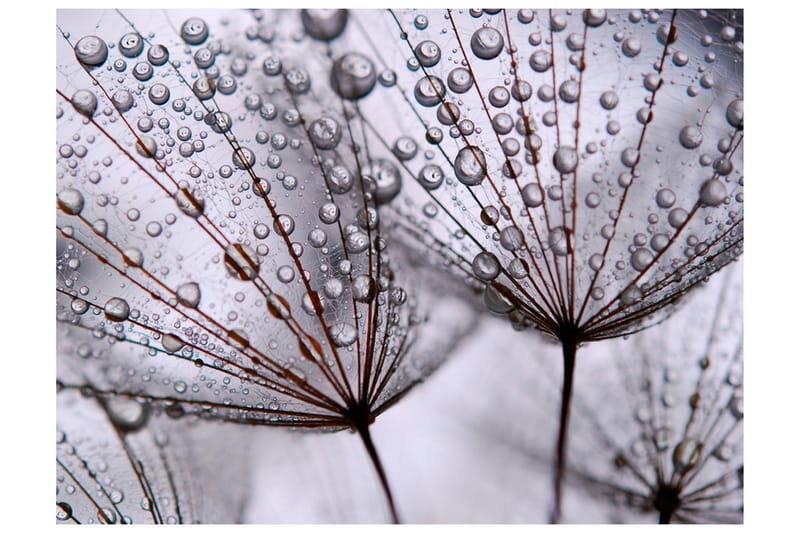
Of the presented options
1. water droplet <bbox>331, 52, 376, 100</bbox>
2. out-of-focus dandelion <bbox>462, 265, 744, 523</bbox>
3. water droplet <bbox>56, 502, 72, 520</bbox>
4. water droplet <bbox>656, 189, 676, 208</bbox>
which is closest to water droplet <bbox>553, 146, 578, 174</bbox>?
water droplet <bbox>656, 189, 676, 208</bbox>

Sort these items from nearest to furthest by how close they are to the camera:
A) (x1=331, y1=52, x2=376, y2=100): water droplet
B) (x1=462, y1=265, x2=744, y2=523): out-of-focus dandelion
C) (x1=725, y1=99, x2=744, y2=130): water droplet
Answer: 1. (x1=331, y1=52, x2=376, y2=100): water droplet
2. (x1=725, y1=99, x2=744, y2=130): water droplet
3. (x1=462, y1=265, x2=744, y2=523): out-of-focus dandelion

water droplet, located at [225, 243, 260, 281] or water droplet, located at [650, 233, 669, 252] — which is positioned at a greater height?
water droplet, located at [650, 233, 669, 252]

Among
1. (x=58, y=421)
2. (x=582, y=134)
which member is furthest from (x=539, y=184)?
(x=58, y=421)

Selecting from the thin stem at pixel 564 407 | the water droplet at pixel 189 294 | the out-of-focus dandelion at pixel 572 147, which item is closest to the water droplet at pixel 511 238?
the out-of-focus dandelion at pixel 572 147

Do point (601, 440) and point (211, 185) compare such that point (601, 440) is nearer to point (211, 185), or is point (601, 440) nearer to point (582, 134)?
point (582, 134)

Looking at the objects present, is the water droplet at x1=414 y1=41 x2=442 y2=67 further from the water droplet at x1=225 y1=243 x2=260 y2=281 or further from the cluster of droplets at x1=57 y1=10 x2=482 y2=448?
the water droplet at x1=225 y1=243 x2=260 y2=281

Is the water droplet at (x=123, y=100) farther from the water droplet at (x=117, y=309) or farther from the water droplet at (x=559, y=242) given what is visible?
the water droplet at (x=559, y=242)
